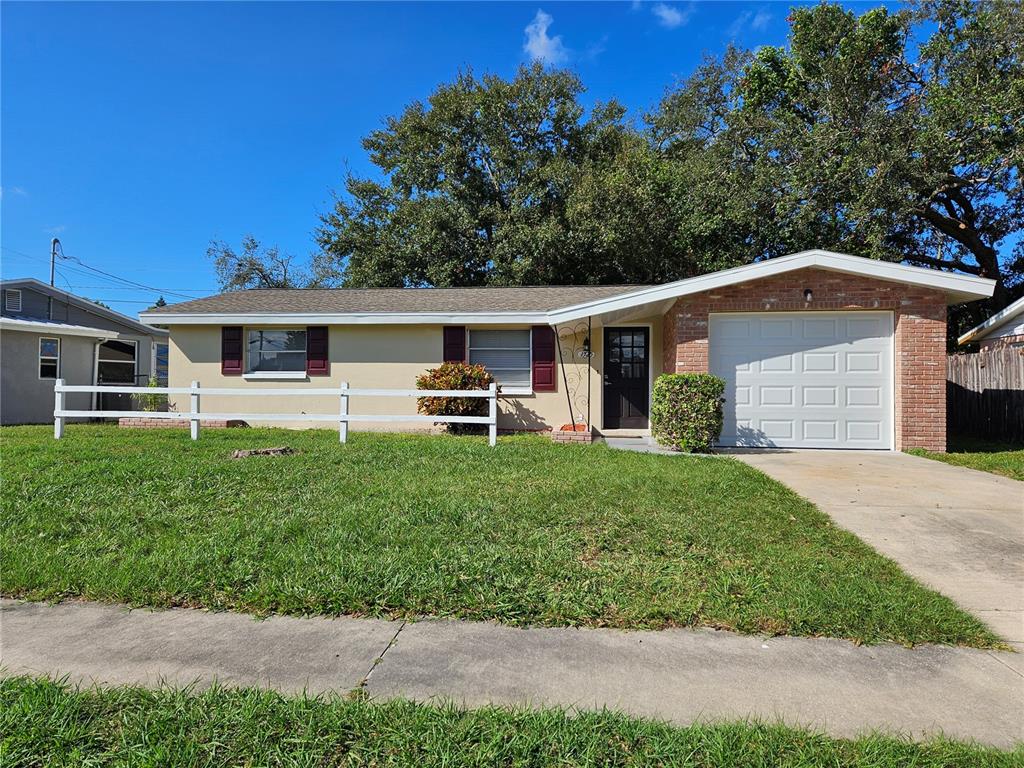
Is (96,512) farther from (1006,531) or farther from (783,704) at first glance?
(1006,531)

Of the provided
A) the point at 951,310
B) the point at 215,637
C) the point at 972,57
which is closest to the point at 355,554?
the point at 215,637

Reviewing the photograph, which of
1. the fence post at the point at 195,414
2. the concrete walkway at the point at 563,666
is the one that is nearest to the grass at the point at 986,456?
the concrete walkway at the point at 563,666

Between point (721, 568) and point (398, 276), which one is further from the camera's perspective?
point (398, 276)

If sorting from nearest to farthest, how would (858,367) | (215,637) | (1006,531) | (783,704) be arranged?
(783,704) < (215,637) < (1006,531) < (858,367)

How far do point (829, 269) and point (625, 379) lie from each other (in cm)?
429

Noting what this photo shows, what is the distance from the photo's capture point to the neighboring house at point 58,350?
531 inches

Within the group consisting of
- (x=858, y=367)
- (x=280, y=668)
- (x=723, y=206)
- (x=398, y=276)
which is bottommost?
(x=280, y=668)

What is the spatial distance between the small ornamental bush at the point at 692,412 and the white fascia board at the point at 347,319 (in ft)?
11.4

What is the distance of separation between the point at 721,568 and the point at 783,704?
1385mm

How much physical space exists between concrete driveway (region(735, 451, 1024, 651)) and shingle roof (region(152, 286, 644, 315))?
19.5 ft

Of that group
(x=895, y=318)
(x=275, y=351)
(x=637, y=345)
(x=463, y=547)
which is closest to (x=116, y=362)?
(x=275, y=351)

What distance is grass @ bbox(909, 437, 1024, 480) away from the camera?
741 centimetres

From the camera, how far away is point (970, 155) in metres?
14.9

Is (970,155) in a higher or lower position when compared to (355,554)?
higher
